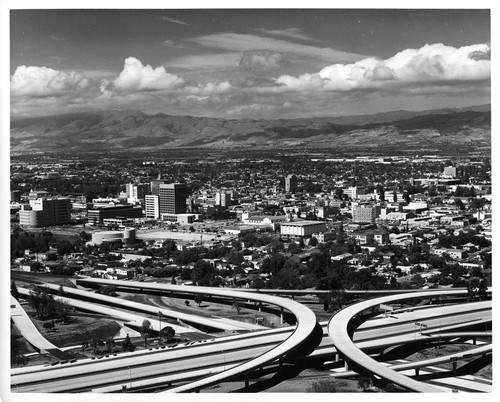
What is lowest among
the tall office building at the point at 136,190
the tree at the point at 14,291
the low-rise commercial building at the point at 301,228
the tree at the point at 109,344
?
the tree at the point at 109,344

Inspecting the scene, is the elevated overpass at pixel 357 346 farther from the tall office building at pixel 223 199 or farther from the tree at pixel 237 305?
the tall office building at pixel 223 199

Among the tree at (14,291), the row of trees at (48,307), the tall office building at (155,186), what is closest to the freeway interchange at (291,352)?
the row of trees at (48,307)

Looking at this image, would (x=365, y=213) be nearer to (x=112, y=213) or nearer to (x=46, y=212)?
(x=112, y=213)

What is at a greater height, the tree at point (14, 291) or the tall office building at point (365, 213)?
the tall office building at point (365, 213)

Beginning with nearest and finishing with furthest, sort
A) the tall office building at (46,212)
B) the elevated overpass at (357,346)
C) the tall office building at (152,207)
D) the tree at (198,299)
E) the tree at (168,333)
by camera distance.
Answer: the elevated overpass at (357,346) → the tree at (168,333) → the tree at (198,299) → the tall office building at (46,212) → the tall office building at (152,207)

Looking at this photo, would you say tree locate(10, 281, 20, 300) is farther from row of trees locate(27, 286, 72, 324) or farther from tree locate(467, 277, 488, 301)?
tree locate(467, 277, 488, 301)

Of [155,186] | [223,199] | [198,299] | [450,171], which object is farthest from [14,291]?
[450,171]

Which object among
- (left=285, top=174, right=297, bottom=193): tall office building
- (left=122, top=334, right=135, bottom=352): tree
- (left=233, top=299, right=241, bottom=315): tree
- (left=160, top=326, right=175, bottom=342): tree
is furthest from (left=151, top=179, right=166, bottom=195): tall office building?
(left=122, top=334, right=135, bottom=352): tree

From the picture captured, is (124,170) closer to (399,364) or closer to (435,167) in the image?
(435,167)
